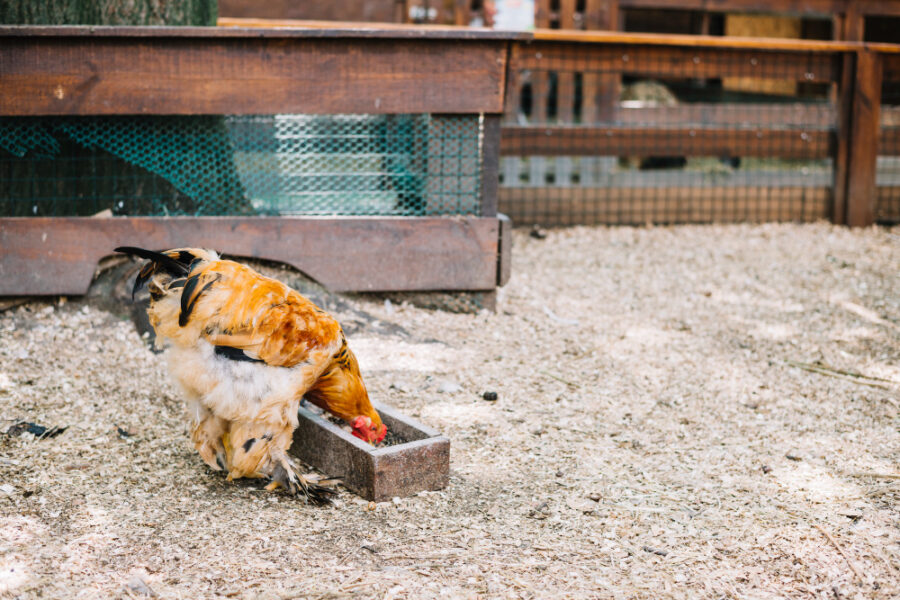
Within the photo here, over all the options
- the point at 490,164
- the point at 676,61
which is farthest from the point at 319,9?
the point at 490,164

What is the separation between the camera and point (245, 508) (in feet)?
8.44

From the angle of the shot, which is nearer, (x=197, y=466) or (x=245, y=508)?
(x=245, y=508)

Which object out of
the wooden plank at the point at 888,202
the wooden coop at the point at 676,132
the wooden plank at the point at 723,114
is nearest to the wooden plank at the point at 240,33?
the wooden coop at the point at 676,132

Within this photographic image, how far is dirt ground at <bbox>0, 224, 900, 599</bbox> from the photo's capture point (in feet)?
7.26

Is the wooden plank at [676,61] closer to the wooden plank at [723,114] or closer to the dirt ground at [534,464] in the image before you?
the wooden plank at [723,114]

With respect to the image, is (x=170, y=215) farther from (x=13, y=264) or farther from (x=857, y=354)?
(x=857, y=354)

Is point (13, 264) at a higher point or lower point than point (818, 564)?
higher

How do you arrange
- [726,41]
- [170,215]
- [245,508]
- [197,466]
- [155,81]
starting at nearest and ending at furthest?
[245,508], [197,466], [155,81], [170,215], [726,41]

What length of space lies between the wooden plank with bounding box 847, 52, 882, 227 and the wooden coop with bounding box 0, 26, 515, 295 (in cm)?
378

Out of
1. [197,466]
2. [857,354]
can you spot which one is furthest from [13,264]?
[857,354]

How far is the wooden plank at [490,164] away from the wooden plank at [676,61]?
2.18m

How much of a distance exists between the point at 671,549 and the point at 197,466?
63.0 inches

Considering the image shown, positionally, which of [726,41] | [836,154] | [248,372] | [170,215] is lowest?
[248,372]

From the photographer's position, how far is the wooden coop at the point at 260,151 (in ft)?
12.6
